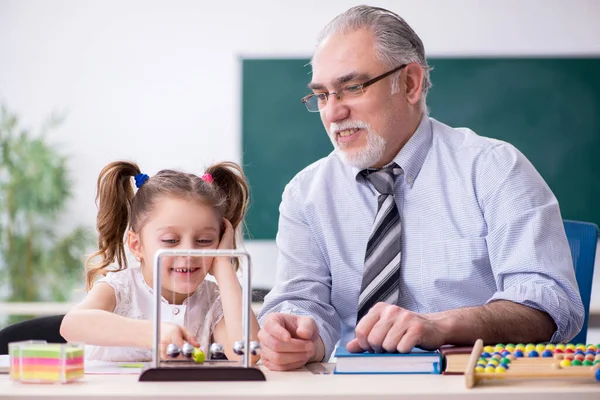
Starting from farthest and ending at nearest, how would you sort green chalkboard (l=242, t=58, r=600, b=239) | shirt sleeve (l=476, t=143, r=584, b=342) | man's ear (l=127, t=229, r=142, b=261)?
green chalkboard (l=242, t=58, r=600, b=239)
man's ear (l=127, t=229, r=142, b=261)
shirt sleeve (l=476, t=143, r=584, b=342)

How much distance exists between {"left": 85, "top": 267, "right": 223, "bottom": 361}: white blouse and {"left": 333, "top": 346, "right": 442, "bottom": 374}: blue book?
0.27 m

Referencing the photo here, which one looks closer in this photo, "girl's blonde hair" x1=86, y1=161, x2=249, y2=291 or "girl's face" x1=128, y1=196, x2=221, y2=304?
"girl's face" x1=128, y1=196, x2=221, y2=304

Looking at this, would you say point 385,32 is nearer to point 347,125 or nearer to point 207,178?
point 347,125

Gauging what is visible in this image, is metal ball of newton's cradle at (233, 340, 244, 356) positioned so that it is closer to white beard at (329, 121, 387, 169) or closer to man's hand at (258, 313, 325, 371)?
man's hand at (258, 313, 325, 371)

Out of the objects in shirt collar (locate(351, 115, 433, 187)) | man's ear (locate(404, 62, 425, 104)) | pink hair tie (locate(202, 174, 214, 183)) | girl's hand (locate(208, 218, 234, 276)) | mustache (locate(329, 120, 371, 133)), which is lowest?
girl's hand (locate(208, 218, 234, 276))

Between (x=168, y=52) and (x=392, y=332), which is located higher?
(x=168, y=52)

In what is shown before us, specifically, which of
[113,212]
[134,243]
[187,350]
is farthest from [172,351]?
[113,212]

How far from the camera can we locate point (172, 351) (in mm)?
1268

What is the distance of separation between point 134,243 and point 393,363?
858mm

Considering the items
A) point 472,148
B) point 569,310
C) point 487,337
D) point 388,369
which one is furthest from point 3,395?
point 472,148

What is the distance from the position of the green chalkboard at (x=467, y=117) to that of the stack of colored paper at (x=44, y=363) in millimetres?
3055

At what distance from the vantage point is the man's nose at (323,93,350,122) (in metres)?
2.06

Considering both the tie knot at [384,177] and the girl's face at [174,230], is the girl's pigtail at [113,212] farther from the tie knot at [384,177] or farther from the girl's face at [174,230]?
the tie knot at [384,177]

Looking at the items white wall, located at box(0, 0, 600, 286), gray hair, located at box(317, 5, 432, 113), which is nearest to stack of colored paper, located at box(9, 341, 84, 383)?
gray hair, located at box(317, 5, 432, 113)
